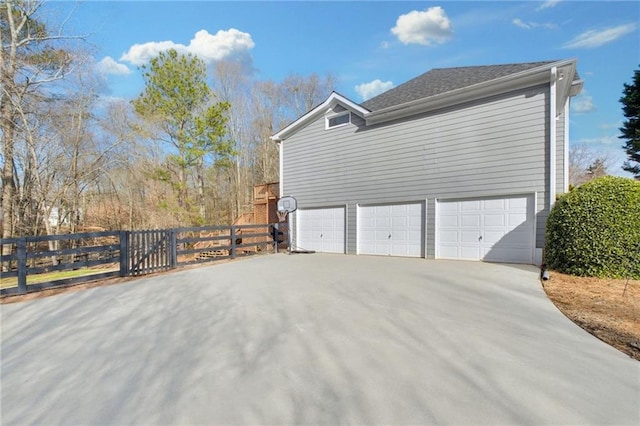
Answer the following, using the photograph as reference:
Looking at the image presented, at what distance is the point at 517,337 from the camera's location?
9.70 feet

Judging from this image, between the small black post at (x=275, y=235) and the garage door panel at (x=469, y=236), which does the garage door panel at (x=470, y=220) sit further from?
the small black post at (x=275, y=235)

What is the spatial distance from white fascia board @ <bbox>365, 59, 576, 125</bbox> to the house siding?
0.59 ft

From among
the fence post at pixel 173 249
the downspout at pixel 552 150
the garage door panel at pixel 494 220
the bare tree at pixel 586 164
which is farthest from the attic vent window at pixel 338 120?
the bare tree at pixel 586 164

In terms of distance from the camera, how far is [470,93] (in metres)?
7.91

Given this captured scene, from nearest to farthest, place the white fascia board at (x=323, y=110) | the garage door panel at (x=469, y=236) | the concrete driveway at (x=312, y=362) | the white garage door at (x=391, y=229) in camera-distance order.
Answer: the concrete driveway at (x=312, y=362) < the garage door panel at (x=469, y=236) < the white garage door at (x=391, y=229) < the white fascia board at (x=323, y=110)

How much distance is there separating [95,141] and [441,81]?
14.1 metres

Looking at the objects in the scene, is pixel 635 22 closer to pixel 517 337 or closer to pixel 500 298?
pixel 500 298

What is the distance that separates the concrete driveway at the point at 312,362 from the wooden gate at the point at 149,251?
2094mm

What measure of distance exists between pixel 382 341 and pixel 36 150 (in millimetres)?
14742

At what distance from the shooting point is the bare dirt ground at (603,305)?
2.97 m

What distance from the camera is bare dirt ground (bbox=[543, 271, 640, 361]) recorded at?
2973 mm

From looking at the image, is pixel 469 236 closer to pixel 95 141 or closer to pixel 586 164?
pixel 95 141

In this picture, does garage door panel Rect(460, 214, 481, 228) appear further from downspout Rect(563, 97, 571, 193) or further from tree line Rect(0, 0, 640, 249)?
tree line Rect(0, 0, 640, 249)

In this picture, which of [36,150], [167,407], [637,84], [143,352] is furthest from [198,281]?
[637,84]
